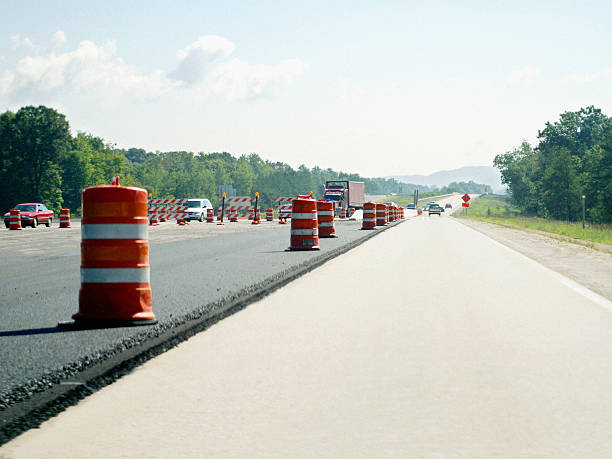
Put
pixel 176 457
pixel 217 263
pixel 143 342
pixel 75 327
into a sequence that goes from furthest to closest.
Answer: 1. pixel 217 263
2. pixel 75 327
3. pixel 143 342
4. pixel 176 457

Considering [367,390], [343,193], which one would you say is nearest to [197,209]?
[343,193]

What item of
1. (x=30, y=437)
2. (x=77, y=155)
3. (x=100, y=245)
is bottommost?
(x=30, y=437)

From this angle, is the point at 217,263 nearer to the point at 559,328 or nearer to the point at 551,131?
the point at 559,328

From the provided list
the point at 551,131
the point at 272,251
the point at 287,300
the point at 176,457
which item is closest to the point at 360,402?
the point at 176,457

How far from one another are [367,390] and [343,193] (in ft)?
225

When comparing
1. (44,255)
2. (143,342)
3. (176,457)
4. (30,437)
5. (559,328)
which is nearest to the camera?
(176,457)

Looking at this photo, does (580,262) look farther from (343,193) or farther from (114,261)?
(343,193)

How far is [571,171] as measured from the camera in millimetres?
111125

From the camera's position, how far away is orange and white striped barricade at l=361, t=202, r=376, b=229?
1521 inches

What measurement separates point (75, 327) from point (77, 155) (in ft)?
350

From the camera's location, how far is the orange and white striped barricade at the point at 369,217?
3862 centimetres

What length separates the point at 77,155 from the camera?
10969 centimetres

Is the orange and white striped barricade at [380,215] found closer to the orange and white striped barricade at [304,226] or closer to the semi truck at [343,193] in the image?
the orange and white striped barricade at [304,226]

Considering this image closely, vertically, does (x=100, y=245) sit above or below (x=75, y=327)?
above
